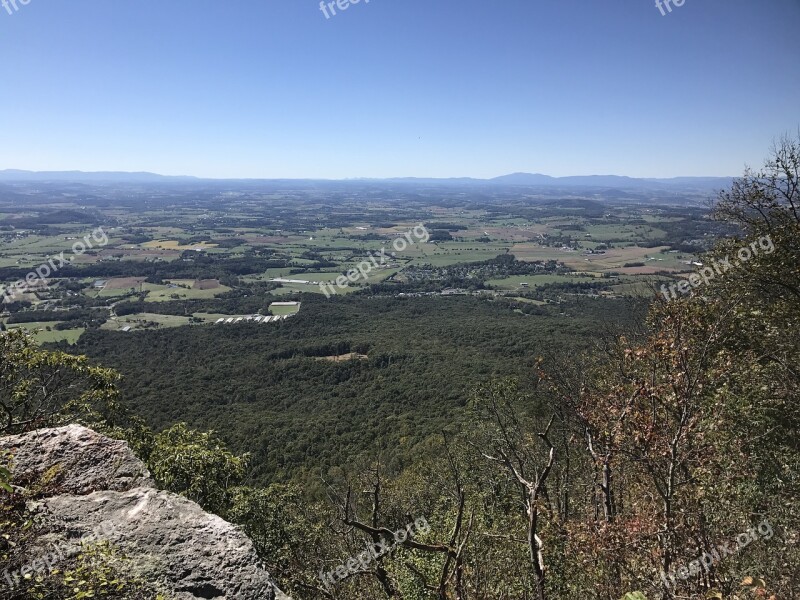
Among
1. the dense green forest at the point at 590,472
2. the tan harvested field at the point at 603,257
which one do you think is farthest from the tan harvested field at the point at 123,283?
the tan harvested field at the point at 603,257

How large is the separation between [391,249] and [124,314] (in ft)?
307

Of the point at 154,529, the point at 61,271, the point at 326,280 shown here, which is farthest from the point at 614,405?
the point at 61,271

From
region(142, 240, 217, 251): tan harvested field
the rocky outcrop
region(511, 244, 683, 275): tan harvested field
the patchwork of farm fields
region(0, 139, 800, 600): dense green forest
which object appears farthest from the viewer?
region(142, 240, 217, 251): tan harvested field

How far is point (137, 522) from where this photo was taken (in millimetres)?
6246

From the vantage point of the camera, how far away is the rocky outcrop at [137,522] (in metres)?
5.73

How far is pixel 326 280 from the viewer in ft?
395

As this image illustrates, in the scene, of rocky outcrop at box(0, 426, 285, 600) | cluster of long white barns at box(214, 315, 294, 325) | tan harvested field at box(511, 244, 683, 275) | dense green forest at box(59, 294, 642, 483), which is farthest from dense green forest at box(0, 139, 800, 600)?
tan harvested field at box(511, 244, 683, 275)

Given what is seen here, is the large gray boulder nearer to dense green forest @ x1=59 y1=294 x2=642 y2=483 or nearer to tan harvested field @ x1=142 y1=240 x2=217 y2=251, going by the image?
dense green forest @ x1=59 y1=294 x2=642 y2=483

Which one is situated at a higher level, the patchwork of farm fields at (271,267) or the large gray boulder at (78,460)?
the large gray boulder at (78,460)

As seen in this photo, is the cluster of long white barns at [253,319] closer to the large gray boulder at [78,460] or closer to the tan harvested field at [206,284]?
the tan harvested field at [206,284]

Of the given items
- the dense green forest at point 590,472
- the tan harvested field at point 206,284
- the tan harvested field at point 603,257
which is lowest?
the tan harvested field at point 206,284

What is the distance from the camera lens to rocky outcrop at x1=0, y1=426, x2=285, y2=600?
225 inches

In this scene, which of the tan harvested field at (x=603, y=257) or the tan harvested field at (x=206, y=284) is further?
the tan harvested field at (x=603, y=257)

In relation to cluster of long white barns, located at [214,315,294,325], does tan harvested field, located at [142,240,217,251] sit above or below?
above
